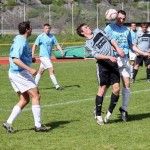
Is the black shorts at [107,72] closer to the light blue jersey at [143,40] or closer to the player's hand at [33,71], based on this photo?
the player's hand at [33,71]

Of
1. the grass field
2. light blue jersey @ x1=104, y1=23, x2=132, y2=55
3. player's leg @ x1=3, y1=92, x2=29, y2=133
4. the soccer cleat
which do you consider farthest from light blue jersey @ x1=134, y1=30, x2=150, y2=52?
player's leg @ x1=3, y1=92, x2=29, y2=133

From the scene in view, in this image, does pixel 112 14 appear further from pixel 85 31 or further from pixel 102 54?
pixel 102 54

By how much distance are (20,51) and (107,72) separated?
1756 mm

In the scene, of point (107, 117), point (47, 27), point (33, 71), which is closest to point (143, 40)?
point (47, 27)

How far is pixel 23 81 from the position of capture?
886cm

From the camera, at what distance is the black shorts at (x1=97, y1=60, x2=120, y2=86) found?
31.2ft

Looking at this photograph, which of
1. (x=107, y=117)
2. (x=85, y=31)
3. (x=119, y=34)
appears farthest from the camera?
(x=119, y=34)

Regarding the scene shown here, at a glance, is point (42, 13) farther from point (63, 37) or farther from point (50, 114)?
point (50, 114)

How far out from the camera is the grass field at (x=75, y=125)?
794cm

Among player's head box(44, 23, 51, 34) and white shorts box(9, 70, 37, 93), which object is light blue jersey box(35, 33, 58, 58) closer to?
player's head box(44, 23, 51, 34)

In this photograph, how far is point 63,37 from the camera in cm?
4244

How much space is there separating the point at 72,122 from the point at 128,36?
1977 mm

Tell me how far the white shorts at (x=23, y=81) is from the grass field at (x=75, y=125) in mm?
776

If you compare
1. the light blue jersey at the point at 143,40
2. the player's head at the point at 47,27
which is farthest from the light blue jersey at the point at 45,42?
the light blue jersey at the point at 143,40
